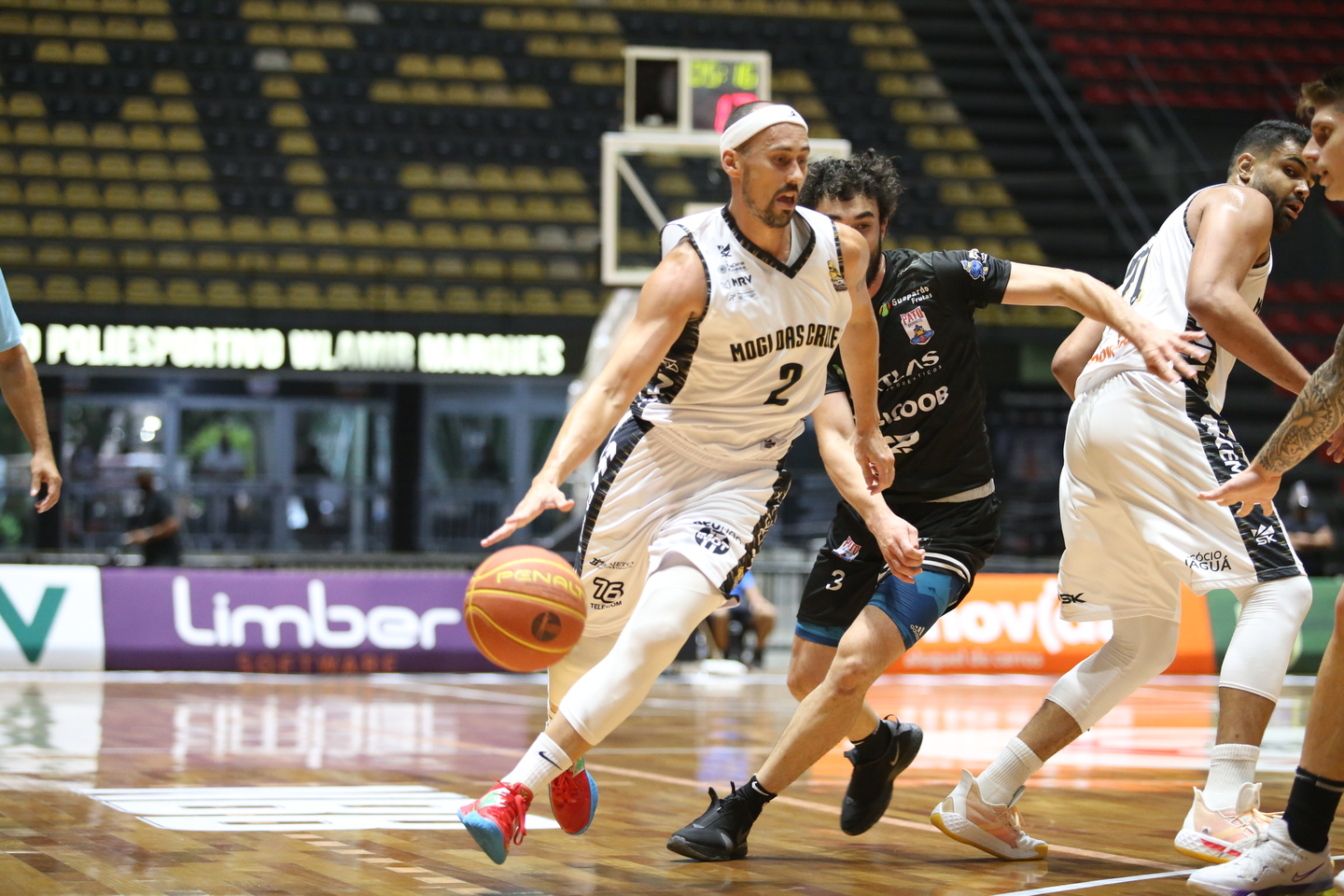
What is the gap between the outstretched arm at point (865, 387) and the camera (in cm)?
438

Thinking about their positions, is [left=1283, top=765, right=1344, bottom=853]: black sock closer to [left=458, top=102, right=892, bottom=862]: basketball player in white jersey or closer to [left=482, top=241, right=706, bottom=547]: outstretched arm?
[left=458, top=102, right=892, bottom=862]: basketball player in white jersey

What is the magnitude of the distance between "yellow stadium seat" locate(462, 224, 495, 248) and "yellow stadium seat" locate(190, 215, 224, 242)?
2.95m

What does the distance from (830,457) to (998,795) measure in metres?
1.10

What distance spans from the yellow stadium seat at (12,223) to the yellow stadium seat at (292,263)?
9.57 ft

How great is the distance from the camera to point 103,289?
17.4 metres

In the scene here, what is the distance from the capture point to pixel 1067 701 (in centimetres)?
442

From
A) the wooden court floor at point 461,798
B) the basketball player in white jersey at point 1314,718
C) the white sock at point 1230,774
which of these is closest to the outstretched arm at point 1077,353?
the basketball player in white jersey at point 1314,718

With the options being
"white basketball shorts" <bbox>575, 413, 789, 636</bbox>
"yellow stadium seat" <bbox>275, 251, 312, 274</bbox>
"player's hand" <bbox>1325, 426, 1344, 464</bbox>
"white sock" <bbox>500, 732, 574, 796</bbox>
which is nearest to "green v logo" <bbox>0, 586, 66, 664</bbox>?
"yellow stadium seat" <bbox>275, 251, 312, 274</bbox>

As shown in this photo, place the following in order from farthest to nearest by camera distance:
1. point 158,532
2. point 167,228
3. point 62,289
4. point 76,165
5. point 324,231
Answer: point 324,231
point 76,165
point 167,228
point 62,289
point 158,532

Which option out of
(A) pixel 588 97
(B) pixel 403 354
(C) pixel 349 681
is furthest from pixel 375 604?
(A) pixel 588 97

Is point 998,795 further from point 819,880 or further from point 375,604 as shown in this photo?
point 375,604

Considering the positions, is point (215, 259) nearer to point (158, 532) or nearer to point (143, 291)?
point (143, 291)

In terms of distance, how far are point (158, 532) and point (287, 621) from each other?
2.90 m

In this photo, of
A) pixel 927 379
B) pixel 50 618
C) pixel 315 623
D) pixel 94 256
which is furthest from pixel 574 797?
pixel 94 256
